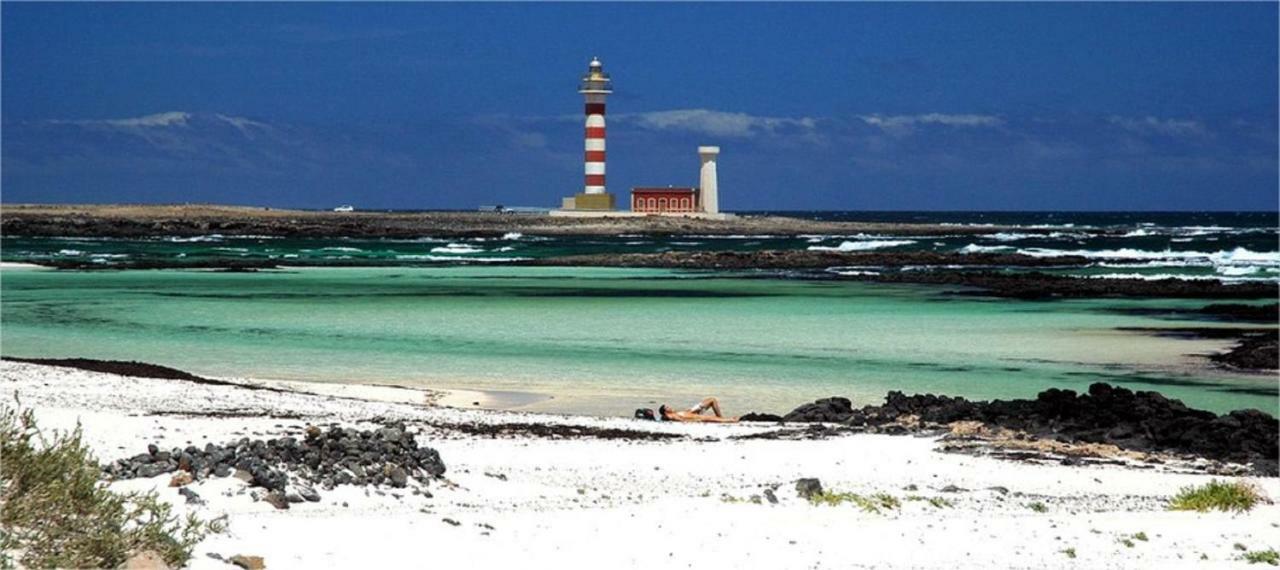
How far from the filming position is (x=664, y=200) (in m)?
86.7

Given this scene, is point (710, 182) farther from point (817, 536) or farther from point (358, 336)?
point (817, 536)

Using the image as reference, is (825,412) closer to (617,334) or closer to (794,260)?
(617,334)

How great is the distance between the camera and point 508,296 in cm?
3244

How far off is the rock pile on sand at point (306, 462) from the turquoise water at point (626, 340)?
535 cm

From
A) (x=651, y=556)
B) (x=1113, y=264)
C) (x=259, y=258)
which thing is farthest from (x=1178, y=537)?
(x=259, y=258)

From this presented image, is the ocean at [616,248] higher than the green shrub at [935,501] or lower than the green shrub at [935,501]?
lower

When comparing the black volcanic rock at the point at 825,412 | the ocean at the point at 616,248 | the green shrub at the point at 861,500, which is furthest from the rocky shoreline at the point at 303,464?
the ocean at the point at 616,248

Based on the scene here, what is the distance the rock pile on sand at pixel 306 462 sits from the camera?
8383 mm

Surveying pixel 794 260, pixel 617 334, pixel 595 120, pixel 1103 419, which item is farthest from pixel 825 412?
Result: pixel 595 120

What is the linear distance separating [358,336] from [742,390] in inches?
303

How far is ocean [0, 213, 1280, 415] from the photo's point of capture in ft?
55.7

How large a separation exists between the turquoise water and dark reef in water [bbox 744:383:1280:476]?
167cm

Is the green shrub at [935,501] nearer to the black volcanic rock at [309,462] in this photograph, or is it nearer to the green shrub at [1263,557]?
the green shrub at [1263,557]

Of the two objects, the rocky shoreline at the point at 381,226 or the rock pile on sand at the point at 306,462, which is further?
the rocky shoreline at the point at 381,226
